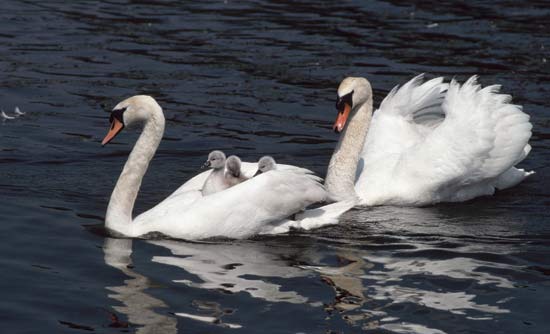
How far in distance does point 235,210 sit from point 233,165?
57 cm

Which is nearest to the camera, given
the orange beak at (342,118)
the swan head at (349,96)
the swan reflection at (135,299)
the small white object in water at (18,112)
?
the swan reflection at (135,299)

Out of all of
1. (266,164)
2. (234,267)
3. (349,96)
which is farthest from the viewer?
(349,96)

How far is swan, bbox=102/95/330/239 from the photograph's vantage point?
10258 mm

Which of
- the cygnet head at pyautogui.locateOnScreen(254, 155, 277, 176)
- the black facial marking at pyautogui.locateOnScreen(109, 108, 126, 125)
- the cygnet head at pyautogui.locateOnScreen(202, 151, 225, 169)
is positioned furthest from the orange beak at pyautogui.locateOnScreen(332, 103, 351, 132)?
the black facial marking at pyautogui.locateOnScreen(109, 108, 126, 125)

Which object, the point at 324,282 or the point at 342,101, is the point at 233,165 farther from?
the point at 324,282

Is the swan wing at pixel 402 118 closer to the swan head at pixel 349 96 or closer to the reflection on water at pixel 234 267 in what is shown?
the swan head at pixel 349 96

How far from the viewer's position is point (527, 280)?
948 centimetres

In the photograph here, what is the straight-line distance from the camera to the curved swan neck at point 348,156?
11.7m

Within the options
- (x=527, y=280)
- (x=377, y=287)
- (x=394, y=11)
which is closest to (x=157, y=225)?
(x=377, y=287)

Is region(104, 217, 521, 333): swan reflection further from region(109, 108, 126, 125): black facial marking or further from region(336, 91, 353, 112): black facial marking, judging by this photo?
region(336, 91, 353, 112): black facial marking

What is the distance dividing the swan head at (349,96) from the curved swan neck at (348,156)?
0.51 feet

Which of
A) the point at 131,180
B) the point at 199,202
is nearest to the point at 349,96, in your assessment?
the point at 199,202

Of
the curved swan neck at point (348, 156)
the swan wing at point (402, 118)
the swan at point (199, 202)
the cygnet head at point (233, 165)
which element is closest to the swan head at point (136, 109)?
the swan at point (199, 202)

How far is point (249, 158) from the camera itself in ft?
43.2
